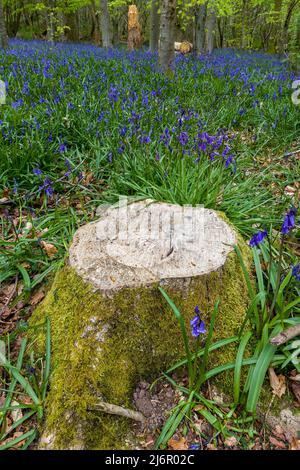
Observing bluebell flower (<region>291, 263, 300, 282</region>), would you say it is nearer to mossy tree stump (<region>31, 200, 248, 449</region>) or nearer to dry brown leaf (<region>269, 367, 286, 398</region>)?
mossy tree stump (<region>31, 200, 248, 449</region>)

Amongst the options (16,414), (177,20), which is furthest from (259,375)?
(177,20)

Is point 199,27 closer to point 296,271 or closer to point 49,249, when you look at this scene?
point 49,249

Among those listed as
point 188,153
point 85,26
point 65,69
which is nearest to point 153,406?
point 188,153

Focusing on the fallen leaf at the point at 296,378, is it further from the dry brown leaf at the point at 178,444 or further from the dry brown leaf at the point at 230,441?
the dry brown leaf at the point at 178,444

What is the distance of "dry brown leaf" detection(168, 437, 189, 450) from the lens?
173 centimetres

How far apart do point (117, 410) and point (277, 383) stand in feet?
2.73

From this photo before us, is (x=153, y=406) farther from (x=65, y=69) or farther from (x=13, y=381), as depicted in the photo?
(x=65, y=69)

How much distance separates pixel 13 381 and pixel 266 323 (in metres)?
1.33

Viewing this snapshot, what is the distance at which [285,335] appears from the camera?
1.94 m

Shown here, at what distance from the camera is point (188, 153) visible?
370 cm

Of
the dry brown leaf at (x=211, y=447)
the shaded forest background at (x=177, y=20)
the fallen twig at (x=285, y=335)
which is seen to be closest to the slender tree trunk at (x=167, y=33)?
the shaded forest background at (x=177, y=20)

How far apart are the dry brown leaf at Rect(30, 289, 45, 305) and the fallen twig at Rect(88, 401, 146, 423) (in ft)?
3.40

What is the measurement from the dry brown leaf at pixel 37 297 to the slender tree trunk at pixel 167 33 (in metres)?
5.95

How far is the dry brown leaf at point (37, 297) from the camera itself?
257 centimetres
